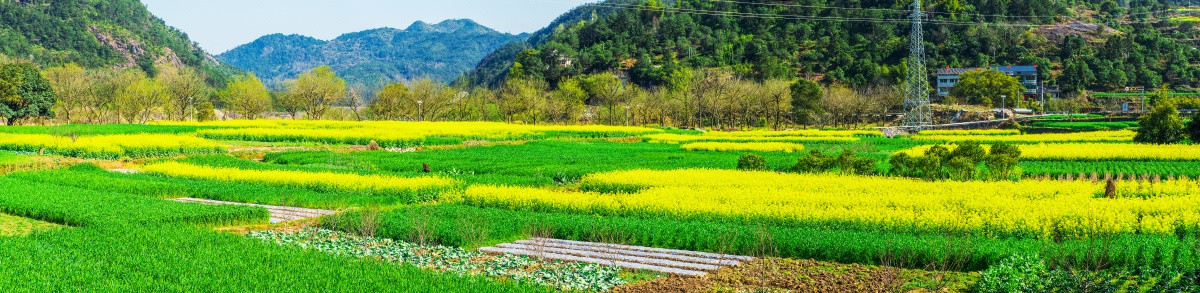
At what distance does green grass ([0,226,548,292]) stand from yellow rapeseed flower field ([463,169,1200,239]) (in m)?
7.14

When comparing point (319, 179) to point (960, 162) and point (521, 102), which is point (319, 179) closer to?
point (960, 162)

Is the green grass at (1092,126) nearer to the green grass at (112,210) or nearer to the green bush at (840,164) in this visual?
the green bush at (840,164)

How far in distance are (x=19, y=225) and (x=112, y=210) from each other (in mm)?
1472

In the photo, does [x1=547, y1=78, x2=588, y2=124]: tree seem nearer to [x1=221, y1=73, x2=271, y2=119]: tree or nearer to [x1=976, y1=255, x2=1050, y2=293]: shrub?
[x1=221, y1=73, x2=271, y2=119]: tree

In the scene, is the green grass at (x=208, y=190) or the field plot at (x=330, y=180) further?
the field plot at (x=330, y=180)

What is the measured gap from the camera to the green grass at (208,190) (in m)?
18.1

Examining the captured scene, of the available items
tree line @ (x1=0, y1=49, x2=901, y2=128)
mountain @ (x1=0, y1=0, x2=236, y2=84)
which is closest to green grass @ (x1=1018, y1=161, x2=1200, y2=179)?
tree line @ (x1=0, y1=49, x2=901, y2=128)

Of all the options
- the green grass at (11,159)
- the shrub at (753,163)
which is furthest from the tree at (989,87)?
the green grass at (11,159)

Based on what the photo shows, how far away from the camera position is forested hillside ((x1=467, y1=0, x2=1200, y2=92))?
357 feet

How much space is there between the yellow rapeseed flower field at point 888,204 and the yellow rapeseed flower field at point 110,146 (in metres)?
18.7

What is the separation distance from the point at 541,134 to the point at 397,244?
143ft

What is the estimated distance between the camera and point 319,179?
2195 centimetres

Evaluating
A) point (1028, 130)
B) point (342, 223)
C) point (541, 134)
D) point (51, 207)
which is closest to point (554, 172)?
point (342, 223)

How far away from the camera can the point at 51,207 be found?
15273mm
